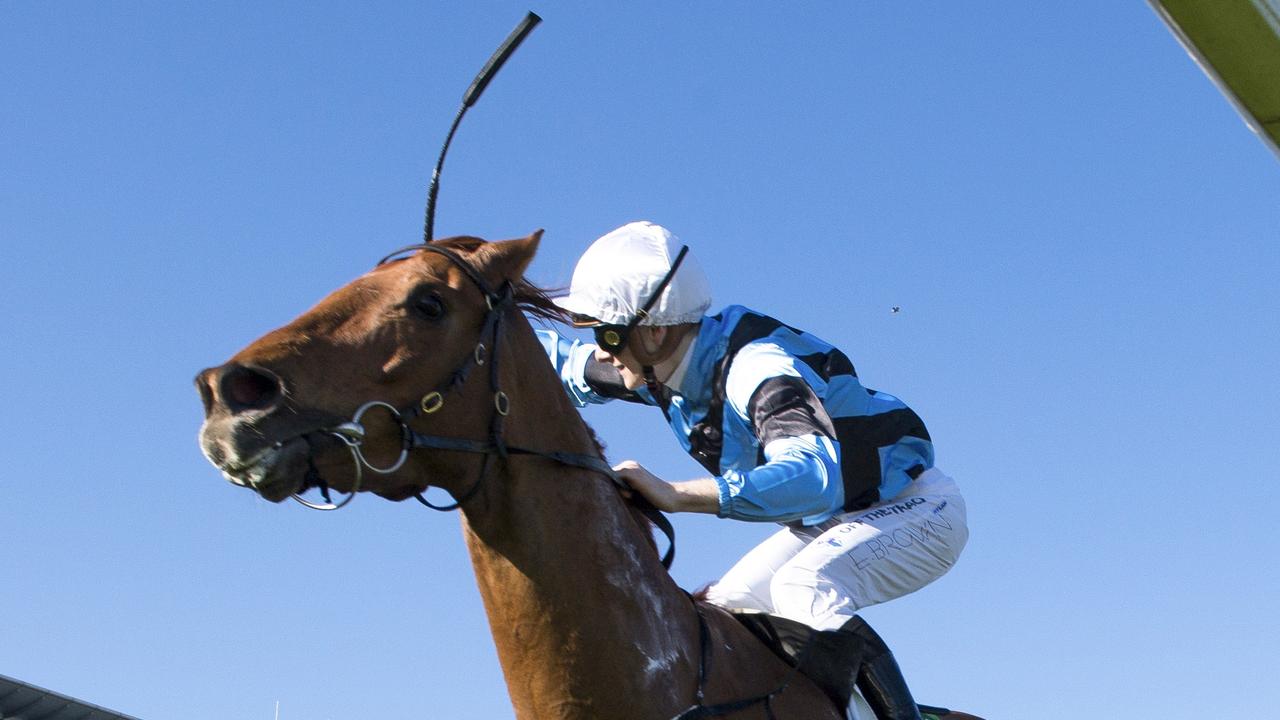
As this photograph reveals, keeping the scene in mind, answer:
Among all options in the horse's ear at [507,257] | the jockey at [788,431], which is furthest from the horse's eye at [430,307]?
the jockey at [788,431]

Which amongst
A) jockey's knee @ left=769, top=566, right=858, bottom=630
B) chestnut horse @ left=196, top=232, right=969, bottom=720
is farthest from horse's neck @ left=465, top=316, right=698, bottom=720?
jockey's knee @ left=769, top=566, right=858, bottom=630

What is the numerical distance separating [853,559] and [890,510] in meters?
0.35

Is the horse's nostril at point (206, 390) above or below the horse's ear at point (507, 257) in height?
below

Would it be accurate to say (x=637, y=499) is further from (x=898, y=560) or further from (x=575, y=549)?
(x=898, y=560)

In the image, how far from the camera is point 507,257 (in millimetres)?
5223

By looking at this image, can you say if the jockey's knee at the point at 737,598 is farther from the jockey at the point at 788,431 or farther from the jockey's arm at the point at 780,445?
the jockey's arm at the point at 780,445

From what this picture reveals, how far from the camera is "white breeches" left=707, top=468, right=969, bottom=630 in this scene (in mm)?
5555

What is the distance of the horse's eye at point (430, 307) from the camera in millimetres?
4871

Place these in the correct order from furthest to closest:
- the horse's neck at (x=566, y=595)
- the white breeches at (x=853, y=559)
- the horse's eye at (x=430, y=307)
Result: 1. the white breeches at (x=853, y=559)
2. the horse's eye at (x=430, y=307)
3. the horse's neck at (x=566, y=595)

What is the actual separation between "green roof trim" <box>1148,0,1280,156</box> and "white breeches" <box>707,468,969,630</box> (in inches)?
80.3

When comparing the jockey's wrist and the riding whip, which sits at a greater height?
the riding whip

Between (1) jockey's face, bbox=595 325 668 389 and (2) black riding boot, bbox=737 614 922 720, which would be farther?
(1) jockey's face, bbox=595 325 668 389

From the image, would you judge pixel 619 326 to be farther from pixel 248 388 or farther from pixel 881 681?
pixel 248 388

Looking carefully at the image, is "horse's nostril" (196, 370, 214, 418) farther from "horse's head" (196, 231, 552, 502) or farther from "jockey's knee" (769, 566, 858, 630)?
"jockey's knee" (769, 566, 858, 630)
